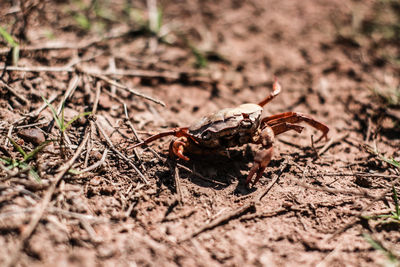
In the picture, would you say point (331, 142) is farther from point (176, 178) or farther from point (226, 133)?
point (176, 178)

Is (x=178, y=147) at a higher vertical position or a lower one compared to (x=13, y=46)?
lower

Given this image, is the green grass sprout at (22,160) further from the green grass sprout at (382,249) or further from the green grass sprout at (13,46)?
the green grass sprout at (382,249)

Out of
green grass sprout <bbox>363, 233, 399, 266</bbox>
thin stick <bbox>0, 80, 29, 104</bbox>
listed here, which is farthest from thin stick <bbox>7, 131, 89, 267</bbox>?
green grass sprout <bbox>363, 233, 399, 266</bbox>

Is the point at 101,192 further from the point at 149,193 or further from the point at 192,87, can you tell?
the point at 192,87

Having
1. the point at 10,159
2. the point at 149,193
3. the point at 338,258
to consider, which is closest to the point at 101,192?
the point at 149,193

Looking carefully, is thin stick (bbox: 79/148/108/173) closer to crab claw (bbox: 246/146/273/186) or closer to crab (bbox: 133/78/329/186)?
crab (bbox: 133/78/329/186)

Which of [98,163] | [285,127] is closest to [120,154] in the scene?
[98,163]
